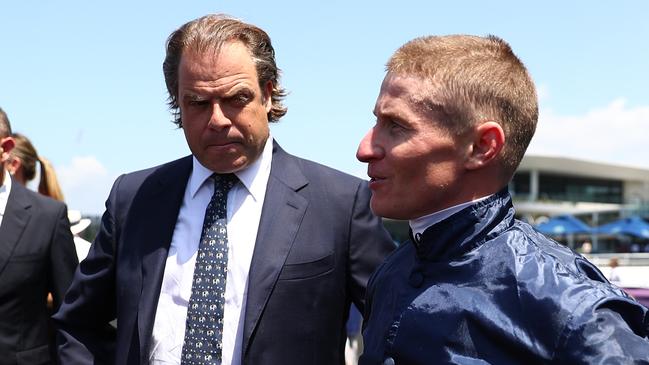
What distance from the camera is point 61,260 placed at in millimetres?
4031

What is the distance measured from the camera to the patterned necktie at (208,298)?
258 cm

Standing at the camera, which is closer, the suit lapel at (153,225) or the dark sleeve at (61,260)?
the suit lapel at (153,225)

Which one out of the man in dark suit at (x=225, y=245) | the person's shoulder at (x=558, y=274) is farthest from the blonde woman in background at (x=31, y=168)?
the person's shoulder at (x=558, y=274)

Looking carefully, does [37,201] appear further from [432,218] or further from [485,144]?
[485,144]

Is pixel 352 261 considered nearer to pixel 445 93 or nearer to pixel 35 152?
pixel 445 93

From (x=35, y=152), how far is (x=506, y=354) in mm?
4218

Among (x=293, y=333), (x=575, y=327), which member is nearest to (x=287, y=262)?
(x=293, y=333)

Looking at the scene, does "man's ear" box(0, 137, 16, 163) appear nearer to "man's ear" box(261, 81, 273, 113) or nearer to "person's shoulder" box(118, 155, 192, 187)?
"person's shoulder" box(118, 155, 192, 187)

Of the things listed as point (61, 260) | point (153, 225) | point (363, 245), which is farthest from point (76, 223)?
point (363, 245)

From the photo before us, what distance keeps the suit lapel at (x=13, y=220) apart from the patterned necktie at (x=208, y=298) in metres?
1.61

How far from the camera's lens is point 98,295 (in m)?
2.95

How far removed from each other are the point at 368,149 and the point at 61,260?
258cm

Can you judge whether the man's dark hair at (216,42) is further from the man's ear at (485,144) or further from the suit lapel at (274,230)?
the man's ear at (485,144)

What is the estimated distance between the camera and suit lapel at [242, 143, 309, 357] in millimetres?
2621
